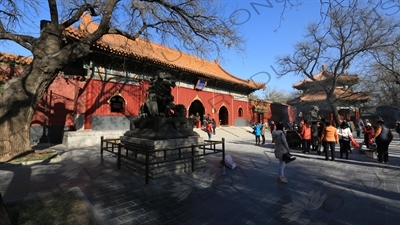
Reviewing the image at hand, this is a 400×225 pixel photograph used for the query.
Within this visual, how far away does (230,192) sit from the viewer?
12.4 ft

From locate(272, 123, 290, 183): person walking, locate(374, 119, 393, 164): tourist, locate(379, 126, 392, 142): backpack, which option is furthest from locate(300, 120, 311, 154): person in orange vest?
locate(272, 123, 290, 183): person walking

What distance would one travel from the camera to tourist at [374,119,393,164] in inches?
238

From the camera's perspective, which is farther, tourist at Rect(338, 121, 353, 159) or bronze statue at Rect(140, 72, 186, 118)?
tourist at Rect(338, 121, 353, 159)

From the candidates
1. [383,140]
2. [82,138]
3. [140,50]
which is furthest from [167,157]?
[140,50]

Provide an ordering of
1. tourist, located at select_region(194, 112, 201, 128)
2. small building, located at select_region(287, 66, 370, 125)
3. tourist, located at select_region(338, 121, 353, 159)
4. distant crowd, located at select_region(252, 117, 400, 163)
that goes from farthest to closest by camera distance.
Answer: small building, located at select_region(287, 66, 370, 125)
tourist, located at select_region(194, 112, 201, 128)
tourist, located at select_region(338, 121, 353, 159)
distant crowd, located at select_region(252, 117, 400, 163)

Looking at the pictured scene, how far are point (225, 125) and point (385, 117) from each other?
26.8 metres

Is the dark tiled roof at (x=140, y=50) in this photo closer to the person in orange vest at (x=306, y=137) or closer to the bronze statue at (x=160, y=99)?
the bronze statue at (x=160, y=99)

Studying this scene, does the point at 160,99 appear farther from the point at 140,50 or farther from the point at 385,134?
the point at 140,50

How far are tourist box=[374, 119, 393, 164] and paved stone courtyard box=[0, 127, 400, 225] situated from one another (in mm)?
269

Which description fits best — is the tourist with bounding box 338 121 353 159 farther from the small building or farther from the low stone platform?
the small building

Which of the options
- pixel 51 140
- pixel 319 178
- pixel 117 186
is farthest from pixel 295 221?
pixel 51 140

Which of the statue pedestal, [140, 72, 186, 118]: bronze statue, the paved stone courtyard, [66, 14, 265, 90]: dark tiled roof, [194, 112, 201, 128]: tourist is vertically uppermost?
[66, 14, 265, 90]: dark tiled roof

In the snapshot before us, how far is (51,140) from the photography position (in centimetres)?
1098

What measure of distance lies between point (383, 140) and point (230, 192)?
214 inches
